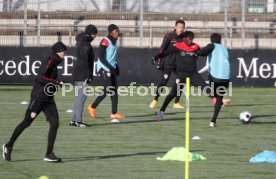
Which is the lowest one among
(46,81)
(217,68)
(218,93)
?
(218,93)

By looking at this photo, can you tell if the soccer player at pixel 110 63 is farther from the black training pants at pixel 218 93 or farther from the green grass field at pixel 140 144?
the black training pants at pixel 218 93

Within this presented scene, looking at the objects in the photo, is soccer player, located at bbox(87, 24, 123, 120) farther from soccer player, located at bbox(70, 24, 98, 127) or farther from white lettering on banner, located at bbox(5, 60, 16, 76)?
white lettering on banner, located at bbox(5, 60, 16, 76)

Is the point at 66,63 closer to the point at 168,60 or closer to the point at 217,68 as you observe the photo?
the point at 168,60

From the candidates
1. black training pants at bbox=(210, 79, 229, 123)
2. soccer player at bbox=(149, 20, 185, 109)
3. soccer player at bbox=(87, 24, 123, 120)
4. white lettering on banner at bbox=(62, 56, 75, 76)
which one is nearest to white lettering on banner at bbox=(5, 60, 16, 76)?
white lettering on banner at bbox=(62, 56, 75, 76)

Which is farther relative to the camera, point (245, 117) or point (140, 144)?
point (245, 117)

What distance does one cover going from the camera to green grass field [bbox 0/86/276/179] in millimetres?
12914

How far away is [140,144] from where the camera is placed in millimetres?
16188

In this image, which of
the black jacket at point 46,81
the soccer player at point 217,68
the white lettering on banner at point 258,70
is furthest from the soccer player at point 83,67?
the white lettering on banner at point 258,70

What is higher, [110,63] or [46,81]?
[46,81]

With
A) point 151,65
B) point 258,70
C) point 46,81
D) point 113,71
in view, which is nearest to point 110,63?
point 113,71

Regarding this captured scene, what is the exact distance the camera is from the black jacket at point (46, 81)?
13906mm

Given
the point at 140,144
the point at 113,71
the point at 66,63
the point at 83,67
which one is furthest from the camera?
the point at 66,63

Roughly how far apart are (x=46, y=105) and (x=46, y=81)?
382 mm

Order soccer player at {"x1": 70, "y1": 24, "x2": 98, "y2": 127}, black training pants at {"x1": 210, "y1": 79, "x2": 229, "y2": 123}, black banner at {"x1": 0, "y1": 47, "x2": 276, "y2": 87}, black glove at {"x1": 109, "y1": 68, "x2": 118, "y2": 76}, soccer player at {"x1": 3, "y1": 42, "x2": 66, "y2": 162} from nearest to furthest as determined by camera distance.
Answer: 1. soccer player at {"x1": 3, "y1": 42, "x2": 66, "y2": 162}
2. soccer player at {"x1": 70, "y1": 24, "x2": 98, "y2": 127}
3. black training pants at {"x1": 210, "y1": 79, "x2": 229, "y2": 123}
4. black glove at {"x1": 109, "y1": 68, "x2": 118, "y2": 76}
5. black banner at {"x1": 0, "y1": 47, "x2": 276, "y2": 87}
